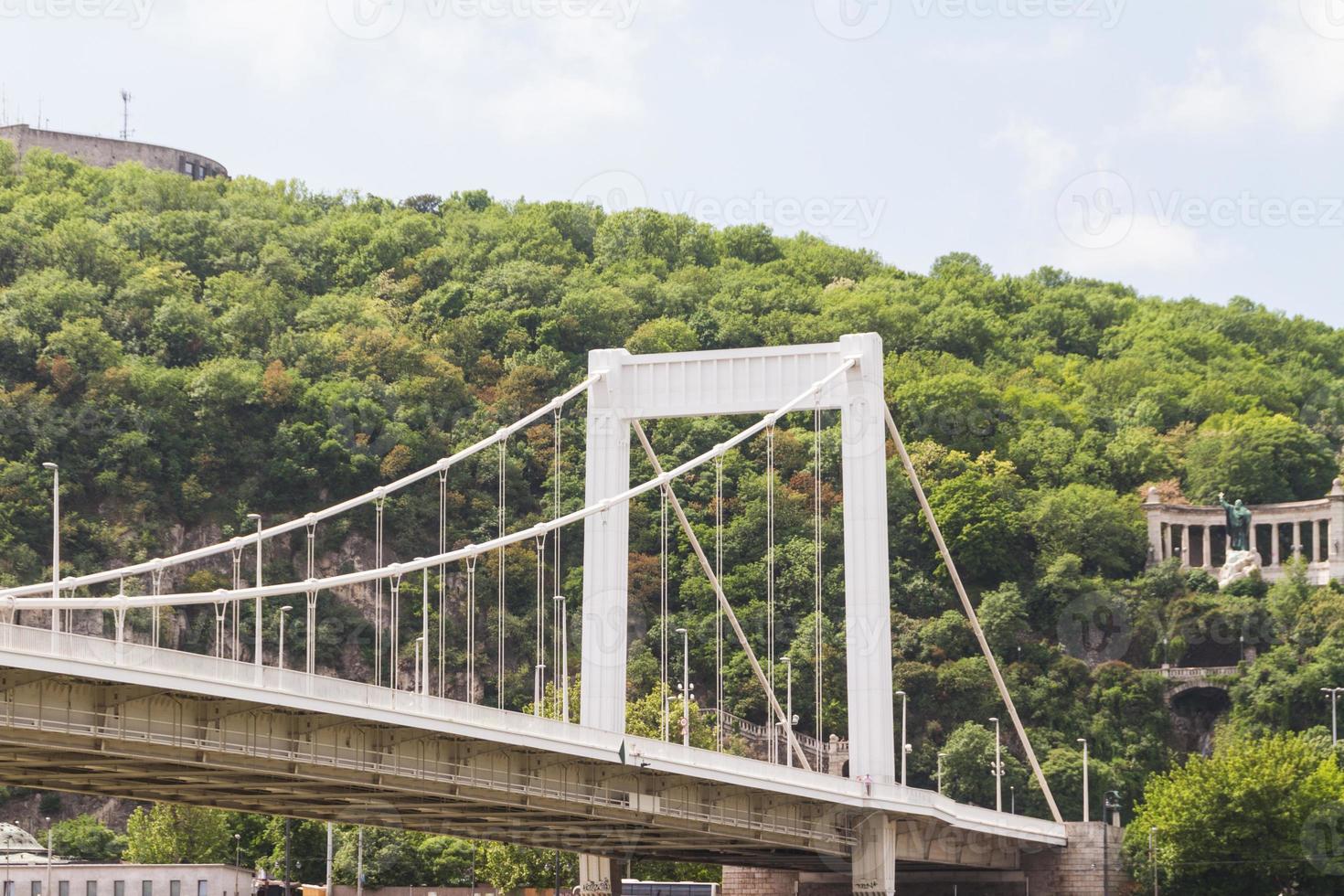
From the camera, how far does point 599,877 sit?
61.5m

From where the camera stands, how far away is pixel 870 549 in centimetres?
5616

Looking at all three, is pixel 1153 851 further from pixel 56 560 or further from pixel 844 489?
pixel 56 560

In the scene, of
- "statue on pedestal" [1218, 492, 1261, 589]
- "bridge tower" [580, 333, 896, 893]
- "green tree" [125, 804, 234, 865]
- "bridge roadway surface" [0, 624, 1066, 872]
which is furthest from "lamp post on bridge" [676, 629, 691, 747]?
"statue on pedestal" [1218, 492, 1261, 589]

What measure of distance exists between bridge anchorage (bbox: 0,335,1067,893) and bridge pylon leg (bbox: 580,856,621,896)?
0.07 m

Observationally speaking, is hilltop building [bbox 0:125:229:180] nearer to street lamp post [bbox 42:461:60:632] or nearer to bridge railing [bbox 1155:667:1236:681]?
bridge railing [bbox 1155:667:1236:681]

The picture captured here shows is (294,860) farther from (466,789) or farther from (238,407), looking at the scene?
(466,789)

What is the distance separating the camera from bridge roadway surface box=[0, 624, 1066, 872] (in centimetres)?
3778

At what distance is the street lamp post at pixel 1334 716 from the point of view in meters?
89.1

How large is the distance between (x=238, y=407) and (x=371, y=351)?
822cm

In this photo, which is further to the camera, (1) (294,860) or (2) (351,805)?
(1) (294,860)

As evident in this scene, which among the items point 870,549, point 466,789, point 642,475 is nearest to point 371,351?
point 642,475

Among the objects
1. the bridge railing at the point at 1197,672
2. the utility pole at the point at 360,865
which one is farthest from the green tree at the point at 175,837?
the bridge railing at the point at 1197,672

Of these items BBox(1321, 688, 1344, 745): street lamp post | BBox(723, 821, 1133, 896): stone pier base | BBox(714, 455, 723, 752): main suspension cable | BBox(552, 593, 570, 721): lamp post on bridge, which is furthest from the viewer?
BBox(1321, 688, 1344, 745): street lamp post

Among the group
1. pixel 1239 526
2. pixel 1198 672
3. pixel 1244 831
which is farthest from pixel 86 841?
pixel 1239 526
